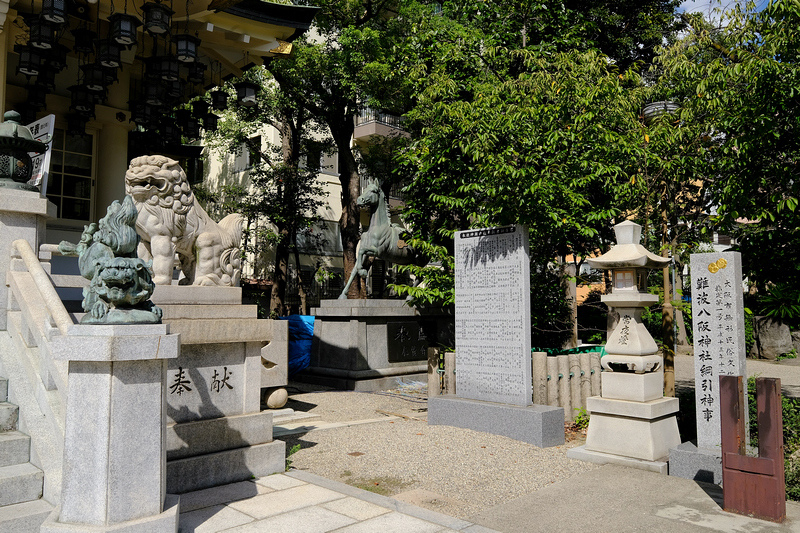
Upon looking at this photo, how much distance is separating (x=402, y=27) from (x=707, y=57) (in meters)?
9.88

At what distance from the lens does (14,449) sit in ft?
13.8

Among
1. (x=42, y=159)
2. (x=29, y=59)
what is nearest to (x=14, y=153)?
(x=42, y=159)

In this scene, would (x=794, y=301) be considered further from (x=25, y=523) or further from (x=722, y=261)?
(x=25, y=523)

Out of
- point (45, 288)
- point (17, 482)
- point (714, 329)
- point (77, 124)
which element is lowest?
point (17, 482)

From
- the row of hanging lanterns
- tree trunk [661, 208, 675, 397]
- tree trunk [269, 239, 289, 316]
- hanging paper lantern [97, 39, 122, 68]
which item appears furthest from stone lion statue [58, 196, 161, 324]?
tree trunk [269, 239, 289, 316]

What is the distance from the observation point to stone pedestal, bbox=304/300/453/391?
38.0 feet

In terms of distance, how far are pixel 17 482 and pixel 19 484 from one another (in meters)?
0.02

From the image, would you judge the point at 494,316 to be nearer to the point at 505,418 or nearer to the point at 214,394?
the point at 505,418

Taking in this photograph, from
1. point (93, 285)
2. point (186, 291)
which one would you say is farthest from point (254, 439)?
point (93, 285)

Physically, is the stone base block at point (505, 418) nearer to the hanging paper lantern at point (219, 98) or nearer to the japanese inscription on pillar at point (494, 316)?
the japanese inscription on pillar at point (494, 316)

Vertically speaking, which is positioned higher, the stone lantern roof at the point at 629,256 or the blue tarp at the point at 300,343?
the stone lantern roof at the point at 629,256

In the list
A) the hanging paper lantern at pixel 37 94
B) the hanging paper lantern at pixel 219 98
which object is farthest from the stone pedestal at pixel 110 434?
the hanging paper lantern at pixel 37 94

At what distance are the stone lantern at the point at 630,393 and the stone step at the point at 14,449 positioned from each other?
5.25 meters

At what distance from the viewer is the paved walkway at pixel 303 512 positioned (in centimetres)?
418
